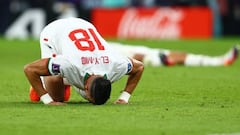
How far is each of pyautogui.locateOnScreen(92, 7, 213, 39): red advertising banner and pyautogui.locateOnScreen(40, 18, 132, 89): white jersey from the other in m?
18.4

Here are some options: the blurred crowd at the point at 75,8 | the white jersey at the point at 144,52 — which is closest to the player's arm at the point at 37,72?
the white jersey at the point at 144,52

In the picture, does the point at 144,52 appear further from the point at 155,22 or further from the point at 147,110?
the point at 155,22

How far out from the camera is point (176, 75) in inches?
650

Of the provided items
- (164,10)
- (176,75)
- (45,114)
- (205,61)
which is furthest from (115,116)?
(164,10)

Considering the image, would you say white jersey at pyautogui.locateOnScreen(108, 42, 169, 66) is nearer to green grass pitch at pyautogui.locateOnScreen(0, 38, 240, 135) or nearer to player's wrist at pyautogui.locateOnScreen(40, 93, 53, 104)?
green grass pitch at pyautogui.locateOnScreen(0, 38, 240, 135)

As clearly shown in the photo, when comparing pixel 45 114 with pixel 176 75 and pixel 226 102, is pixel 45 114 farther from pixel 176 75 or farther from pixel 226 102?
pixel 176 75

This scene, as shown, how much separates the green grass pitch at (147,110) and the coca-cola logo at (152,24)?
12.6m

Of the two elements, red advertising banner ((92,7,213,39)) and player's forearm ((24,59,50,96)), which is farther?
red advertising banner ((92,7,213,39))

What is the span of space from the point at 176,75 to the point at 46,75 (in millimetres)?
5896

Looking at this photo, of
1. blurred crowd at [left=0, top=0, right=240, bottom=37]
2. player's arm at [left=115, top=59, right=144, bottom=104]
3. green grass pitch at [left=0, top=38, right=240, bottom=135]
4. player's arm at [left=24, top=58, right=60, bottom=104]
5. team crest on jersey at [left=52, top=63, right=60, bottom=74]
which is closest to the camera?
green grass pitch at [left=0, top=38, right=240, bottom=135]

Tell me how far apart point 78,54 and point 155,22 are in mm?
19102

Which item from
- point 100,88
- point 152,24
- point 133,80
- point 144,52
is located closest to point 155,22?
point 152,24

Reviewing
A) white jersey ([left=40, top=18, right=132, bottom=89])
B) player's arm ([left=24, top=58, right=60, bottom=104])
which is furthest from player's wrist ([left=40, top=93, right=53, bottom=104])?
white jersey ([left=40, top=18, right=132, bottom=89])

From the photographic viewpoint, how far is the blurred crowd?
3042 centimetres
